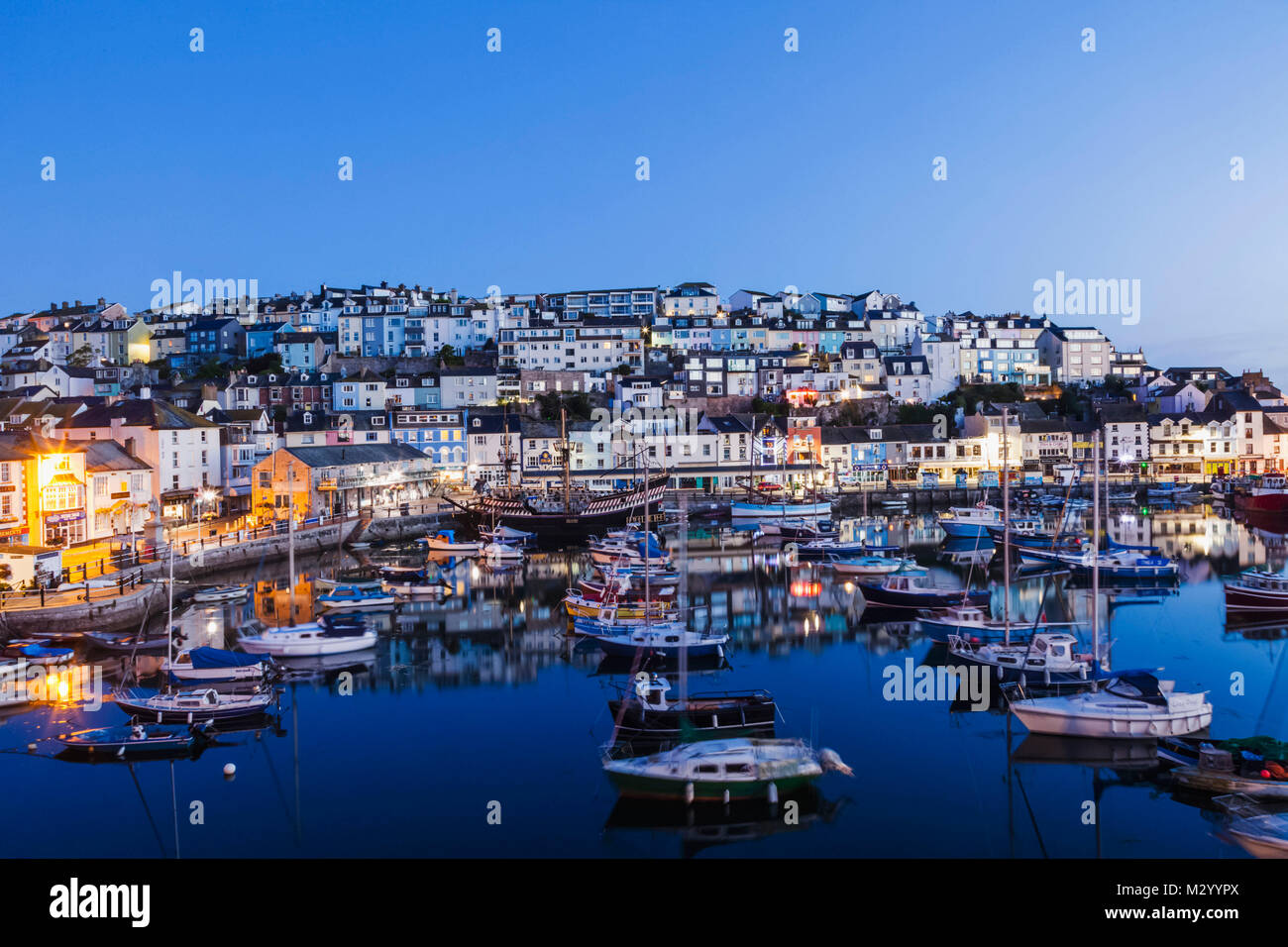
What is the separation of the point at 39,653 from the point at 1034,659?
17917 millimetres

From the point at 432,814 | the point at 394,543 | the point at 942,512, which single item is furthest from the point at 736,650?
the point at 942,512

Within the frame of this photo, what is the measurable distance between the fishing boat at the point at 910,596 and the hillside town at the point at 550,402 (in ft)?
54.8

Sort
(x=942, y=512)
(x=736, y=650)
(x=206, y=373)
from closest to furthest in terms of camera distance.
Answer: (x=736, y=650) → (x=942, y=512) → (x=206, y=373)

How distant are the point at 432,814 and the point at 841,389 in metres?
55.4

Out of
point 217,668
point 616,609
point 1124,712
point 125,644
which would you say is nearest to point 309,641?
point 217,668

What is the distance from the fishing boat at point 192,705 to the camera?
1442 cm

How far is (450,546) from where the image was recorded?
3428cm

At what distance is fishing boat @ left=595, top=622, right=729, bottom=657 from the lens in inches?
725

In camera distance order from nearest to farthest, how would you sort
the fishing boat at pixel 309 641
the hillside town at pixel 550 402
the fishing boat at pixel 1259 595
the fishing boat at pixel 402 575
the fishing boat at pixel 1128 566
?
the fishing boat at pixel 309 641 < the fishing boat at pixel 1259 595 < the fishing boat at pixel 402 575 < the fishing boat at pixel 1128 566 < the hillside town at pixel 550 402

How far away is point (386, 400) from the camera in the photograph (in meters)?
56.0

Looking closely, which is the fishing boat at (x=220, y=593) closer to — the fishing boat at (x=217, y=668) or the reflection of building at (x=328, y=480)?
the fishing boat at (x=217, y=668)

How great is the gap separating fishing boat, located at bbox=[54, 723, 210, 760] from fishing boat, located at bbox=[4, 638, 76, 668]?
4615 mm

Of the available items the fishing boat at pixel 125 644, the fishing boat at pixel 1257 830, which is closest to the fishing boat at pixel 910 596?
the fishing boat at pixel 1257 830

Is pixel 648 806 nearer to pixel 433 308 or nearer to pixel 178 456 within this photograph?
pixel 178 456
